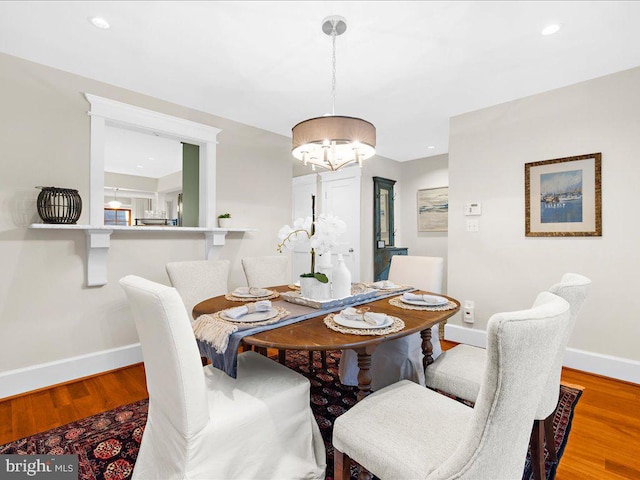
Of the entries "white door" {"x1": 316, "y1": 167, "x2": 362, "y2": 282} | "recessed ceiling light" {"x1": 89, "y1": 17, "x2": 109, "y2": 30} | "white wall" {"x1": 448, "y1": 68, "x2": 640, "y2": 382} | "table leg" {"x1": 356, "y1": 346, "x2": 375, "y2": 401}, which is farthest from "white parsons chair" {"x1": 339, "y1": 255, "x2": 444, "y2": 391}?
"recessed ceiling light" {"x1": 89, "y1": 17, "x2": 109, "y2": 30}

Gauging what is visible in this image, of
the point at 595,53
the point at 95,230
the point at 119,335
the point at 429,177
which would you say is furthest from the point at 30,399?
the point at 429,177

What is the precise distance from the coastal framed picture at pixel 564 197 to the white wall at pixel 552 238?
0.05 m

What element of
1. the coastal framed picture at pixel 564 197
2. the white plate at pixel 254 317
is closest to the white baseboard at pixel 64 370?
the white plate at pixel 254 317

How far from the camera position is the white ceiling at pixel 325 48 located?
183 cm

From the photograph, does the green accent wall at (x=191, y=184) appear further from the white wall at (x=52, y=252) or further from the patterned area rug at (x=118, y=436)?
the patterned area rug at (x=118, y=436)

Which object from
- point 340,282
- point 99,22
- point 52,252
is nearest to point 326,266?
point 340,282

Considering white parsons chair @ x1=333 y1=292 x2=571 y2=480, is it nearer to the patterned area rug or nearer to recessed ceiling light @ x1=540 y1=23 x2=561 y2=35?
the patterned area rug

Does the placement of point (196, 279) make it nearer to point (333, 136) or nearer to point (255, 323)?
point (255, 323)

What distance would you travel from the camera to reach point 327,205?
526cm

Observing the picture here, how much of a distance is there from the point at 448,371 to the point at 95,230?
263 centimetres

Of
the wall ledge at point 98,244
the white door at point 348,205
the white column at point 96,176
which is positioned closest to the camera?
the wall ledge at point 98,244

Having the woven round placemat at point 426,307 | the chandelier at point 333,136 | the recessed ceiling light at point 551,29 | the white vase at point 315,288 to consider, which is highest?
the recessed ceiling light at point 551,29

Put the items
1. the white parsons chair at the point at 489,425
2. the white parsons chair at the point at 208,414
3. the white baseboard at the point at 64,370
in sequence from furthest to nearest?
the white baseboard at the point at 64,370 → the white parsons chair at the point at 208,414 → the white parsons chair at the point at 489,425

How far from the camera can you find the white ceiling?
1830mm
